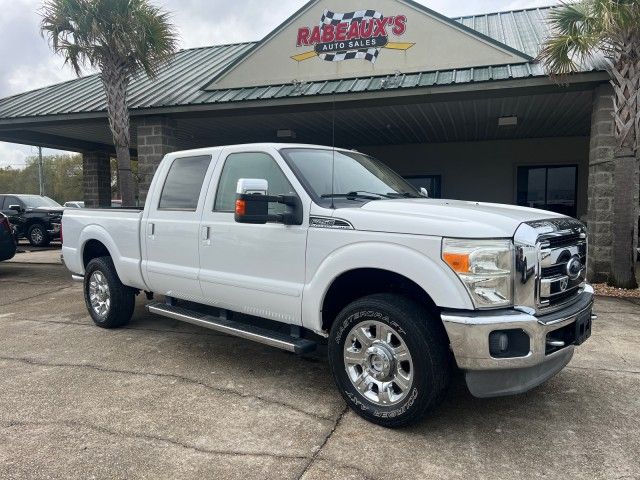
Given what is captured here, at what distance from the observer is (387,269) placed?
3105 mm

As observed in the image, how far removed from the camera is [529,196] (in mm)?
14414

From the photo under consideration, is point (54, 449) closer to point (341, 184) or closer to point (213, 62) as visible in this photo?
point (341, 184)

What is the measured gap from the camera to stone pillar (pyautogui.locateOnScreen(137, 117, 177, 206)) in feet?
35.0

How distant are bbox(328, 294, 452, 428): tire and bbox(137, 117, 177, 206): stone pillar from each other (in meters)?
8.57

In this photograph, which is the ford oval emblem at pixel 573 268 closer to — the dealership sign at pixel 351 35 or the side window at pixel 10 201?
the dealership sign at pixel 351 35

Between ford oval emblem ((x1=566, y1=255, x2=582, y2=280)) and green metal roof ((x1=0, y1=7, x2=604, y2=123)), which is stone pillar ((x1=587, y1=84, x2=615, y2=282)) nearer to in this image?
green metal roof ((x1=0, y1=7, x2=604, y2=123))

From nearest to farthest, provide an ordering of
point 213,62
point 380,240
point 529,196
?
point 380,240
point 213,62
point 529,196

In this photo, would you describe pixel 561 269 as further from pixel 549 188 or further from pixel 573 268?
pixel 549 188

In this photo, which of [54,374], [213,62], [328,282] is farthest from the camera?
[213,62]

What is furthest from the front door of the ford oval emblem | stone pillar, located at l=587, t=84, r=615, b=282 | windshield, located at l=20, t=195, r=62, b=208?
windshield, located at l=20, t=195, r=62, b=208

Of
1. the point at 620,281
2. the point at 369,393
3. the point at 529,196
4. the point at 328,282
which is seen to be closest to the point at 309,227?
the point at 328,282

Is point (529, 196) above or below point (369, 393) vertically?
above

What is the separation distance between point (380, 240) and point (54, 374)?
3.09 m

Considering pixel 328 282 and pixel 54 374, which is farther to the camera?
pixel 54 374
